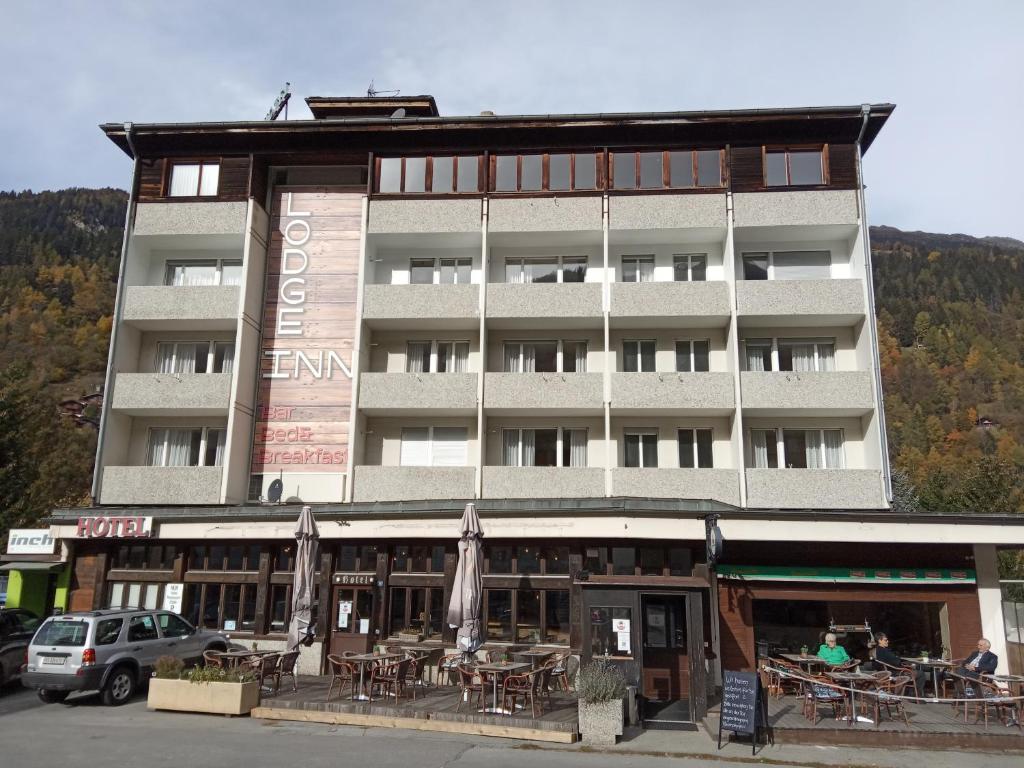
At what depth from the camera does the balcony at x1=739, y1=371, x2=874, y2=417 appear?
22953 millimetres

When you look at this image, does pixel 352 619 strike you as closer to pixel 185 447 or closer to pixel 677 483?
pixel 185 447

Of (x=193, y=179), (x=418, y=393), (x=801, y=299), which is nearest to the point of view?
(x=801, y=299)

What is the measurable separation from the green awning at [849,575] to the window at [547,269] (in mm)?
10230

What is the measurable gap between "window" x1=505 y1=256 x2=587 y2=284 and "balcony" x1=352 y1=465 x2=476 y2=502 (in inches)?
257

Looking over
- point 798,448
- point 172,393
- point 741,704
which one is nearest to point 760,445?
point 798,448

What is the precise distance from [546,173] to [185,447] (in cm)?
1379

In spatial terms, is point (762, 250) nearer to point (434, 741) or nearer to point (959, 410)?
point (434, 741)

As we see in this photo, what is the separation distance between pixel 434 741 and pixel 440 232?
15.8 metres

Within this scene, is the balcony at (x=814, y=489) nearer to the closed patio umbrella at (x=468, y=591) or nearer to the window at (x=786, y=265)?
the window at (x=786, y=265)

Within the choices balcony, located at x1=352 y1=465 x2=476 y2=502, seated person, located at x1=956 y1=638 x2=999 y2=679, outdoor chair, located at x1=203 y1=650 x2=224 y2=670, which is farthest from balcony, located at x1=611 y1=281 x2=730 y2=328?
A: outdoor chair, located at x1=203 y1=650 x2=224 y2=670

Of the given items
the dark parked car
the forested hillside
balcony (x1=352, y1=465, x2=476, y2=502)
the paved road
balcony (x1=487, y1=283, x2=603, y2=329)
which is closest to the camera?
the paved road

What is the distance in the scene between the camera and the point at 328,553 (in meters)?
21.0

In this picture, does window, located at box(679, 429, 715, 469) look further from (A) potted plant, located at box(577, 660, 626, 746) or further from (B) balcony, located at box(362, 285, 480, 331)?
(A) potted plant, located at box(577, 660, 626, 746)

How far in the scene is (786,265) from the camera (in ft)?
83.1
